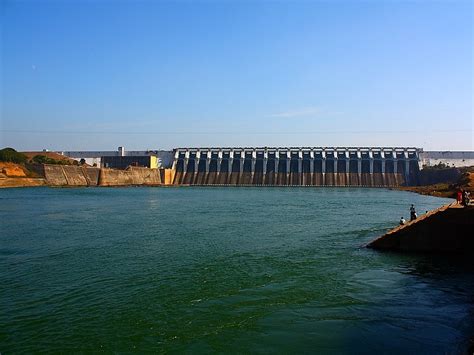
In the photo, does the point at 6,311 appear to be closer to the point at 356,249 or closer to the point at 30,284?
the point at 30,284

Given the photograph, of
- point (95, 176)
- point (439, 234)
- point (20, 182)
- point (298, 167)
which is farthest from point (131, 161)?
point (439, 234)

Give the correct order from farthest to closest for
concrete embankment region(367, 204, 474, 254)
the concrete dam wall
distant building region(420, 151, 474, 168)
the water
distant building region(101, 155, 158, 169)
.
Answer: distant building region(101, 155, 158, 169) → distant building region(420, 151, 474, 168) → the concrete dam wall → concrete embankment region(367, 204, 474, 254) → the water

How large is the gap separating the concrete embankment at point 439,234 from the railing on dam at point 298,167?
78.6 meters

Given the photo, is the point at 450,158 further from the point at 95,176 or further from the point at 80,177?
the point at 80,177

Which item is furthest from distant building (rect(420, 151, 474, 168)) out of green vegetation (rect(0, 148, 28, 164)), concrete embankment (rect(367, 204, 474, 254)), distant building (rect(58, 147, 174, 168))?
concrete embankment (rect(367, 204, 474, 254))

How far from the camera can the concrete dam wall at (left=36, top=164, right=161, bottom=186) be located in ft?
260

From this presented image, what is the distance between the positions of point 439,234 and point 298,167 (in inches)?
3246

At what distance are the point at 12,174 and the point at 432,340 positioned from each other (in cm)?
7545

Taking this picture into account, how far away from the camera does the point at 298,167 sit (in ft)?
326

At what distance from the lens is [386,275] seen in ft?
46.5

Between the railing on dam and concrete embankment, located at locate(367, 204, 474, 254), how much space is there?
78632mm

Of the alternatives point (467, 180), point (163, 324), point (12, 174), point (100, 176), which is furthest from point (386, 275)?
point (100, 176)

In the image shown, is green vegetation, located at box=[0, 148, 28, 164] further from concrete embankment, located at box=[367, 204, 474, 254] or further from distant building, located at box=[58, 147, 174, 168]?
concrete embankment, located at box=[367, 204, 474, 254]

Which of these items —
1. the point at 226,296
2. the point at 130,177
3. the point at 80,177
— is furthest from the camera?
the point at 130,177
